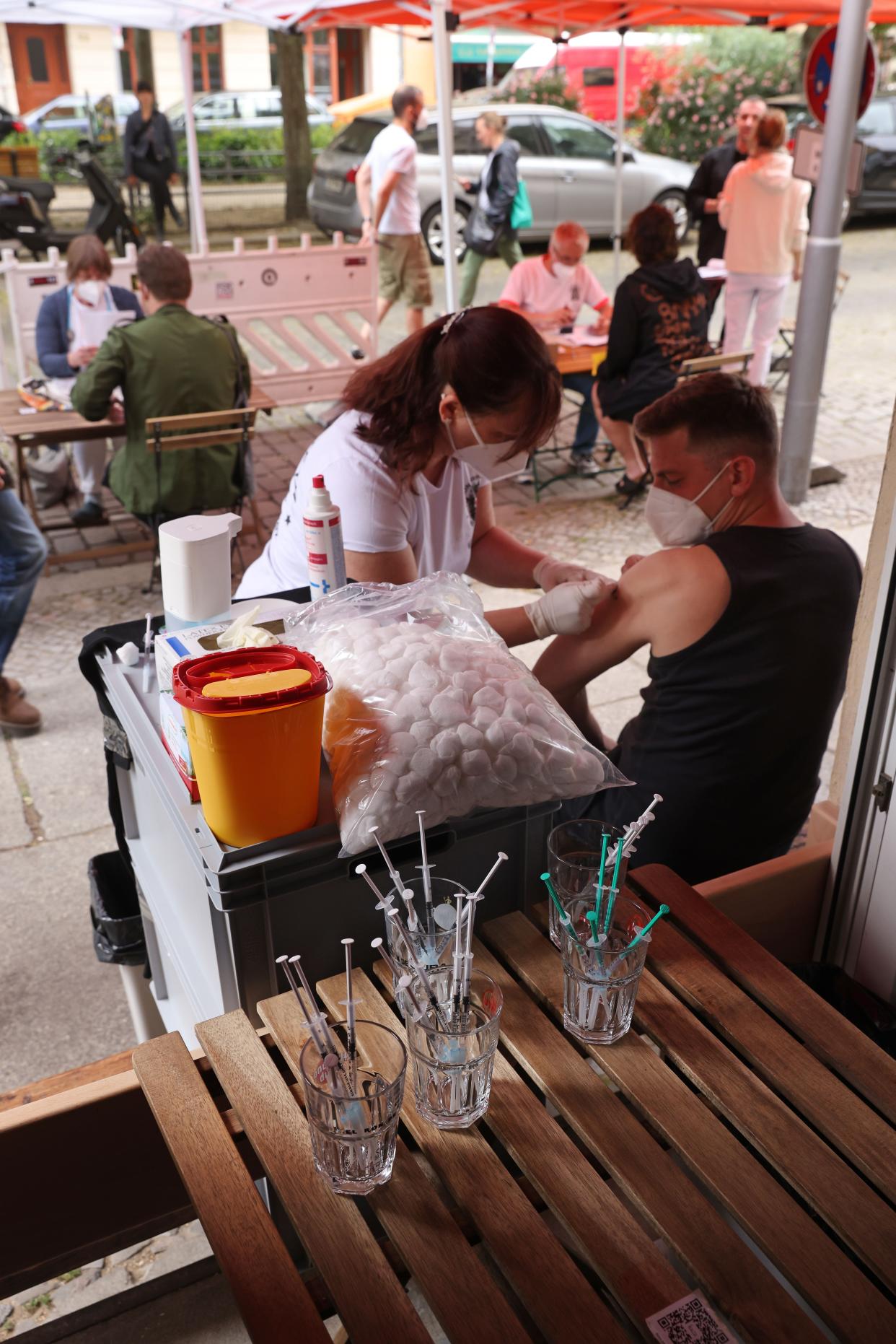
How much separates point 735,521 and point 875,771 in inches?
26.7

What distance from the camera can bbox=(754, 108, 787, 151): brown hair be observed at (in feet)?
24.5

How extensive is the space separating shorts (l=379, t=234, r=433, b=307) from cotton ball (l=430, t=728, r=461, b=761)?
815 cm

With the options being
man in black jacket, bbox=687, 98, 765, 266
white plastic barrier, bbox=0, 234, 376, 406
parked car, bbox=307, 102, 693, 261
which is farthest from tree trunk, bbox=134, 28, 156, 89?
man in black jacket, bbox=687, 98, 765, 266

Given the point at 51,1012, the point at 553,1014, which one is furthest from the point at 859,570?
the point at 51,1012

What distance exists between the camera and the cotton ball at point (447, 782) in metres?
1.53

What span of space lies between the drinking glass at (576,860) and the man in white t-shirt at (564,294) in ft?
18.5

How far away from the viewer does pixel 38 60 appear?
2727 centimetres

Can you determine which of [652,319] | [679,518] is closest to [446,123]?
[652,319]

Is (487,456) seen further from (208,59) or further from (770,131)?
(208,59)

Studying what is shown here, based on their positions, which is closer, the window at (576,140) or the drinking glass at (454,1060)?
the drinking glass at (454,1060)

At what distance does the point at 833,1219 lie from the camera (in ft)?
4.11

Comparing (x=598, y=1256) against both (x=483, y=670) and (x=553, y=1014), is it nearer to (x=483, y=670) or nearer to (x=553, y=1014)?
(x=553, y=1014)

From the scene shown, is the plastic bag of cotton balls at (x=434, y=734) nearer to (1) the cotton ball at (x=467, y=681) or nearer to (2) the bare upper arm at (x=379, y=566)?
(1) the cotton ball at (x=467, y=681)

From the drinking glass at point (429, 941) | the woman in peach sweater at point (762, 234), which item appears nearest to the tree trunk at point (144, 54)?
the woman in peach sweater at point (762, 234)
